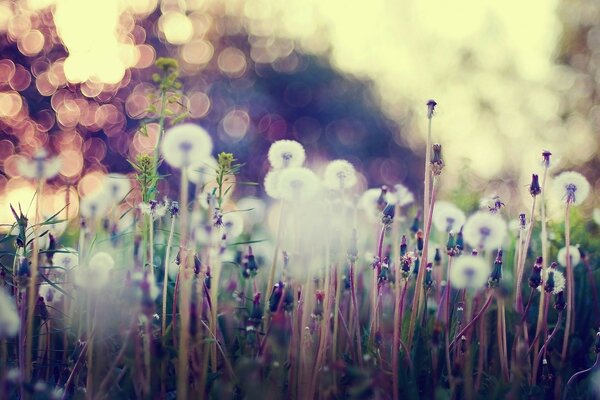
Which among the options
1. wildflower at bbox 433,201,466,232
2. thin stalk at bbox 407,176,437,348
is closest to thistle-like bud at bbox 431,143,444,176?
thin stalk at bbox 407,176,437,348

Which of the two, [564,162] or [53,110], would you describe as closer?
[564,162]

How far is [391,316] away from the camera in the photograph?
7.94 feet

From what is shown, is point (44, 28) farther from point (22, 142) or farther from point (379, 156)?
point (379, 156)

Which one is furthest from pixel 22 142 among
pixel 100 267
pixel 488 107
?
pixel 100 267

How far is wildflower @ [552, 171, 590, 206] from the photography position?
2.24 m

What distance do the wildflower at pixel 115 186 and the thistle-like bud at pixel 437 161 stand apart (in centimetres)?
104

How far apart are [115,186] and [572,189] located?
1.67 metres

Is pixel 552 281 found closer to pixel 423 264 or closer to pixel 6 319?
pixel 423 264

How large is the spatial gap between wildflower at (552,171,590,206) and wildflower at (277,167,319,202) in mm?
975

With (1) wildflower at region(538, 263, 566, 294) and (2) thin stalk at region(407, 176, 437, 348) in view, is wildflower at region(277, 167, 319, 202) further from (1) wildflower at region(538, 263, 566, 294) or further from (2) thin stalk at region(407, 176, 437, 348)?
(1) wildflower at region(538, 263, 566, 294)

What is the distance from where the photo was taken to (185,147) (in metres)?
1.56

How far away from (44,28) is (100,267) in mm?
14460

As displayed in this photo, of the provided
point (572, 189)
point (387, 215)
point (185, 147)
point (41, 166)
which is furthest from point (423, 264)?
point (41, 166)

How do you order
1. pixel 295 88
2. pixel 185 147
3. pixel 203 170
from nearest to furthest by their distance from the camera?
pixel 185 147 → pixel 203 170 → pixel 295 88
